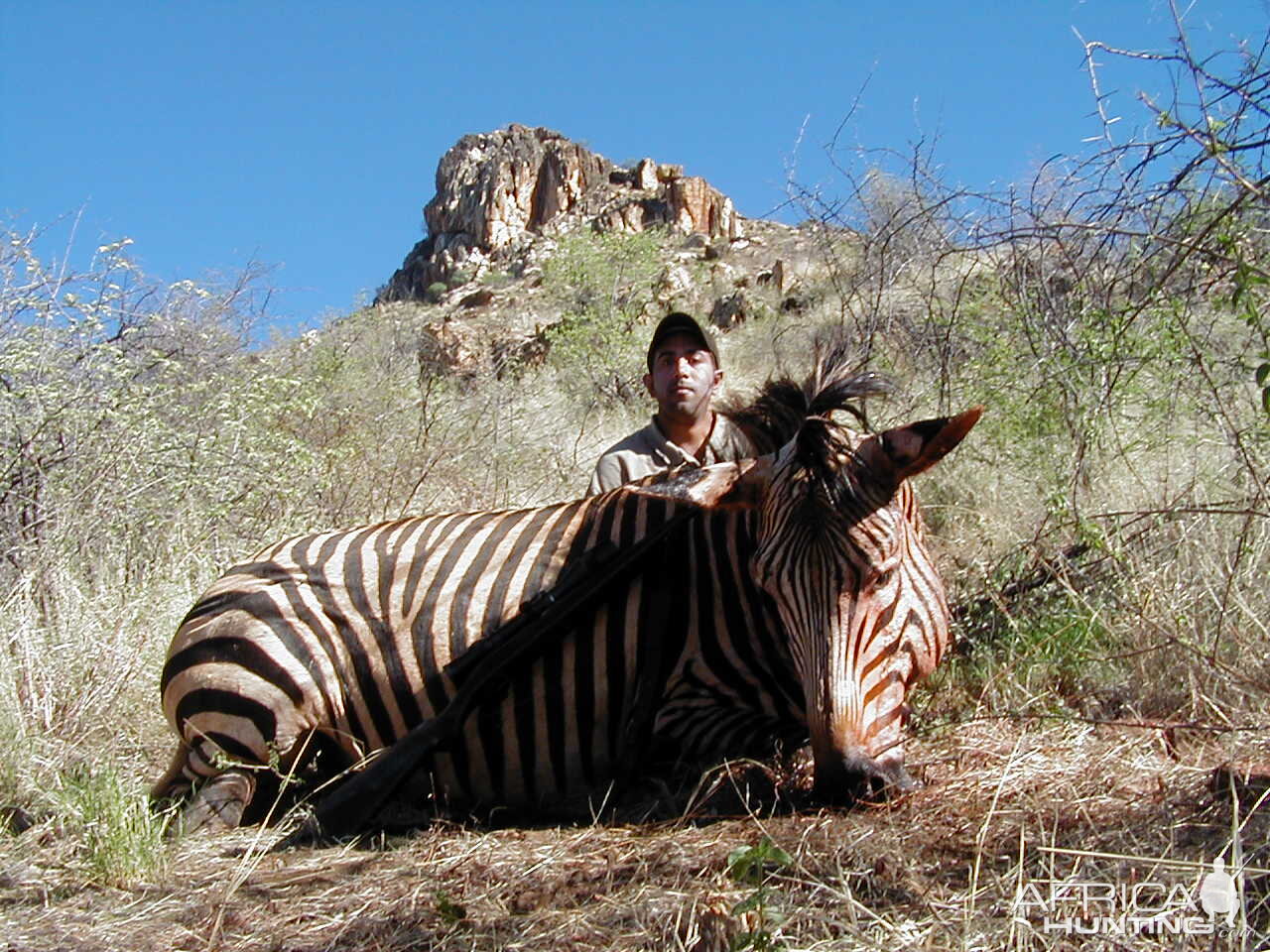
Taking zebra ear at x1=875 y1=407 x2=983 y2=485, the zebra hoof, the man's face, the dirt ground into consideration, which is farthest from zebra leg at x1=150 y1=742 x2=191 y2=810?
the man's face

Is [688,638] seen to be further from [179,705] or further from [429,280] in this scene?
[429,280]

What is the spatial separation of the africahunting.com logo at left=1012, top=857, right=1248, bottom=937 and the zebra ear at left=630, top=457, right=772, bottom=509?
151 cm

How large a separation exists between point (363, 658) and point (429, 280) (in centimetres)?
5281

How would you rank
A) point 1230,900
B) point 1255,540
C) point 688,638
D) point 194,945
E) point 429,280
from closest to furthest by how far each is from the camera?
point 1230,900 < point 194,945 < point 688,638 < point 1255,540 < point 429,280

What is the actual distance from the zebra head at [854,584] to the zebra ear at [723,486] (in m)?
0.15

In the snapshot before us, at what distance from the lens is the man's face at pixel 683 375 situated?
591 centimetres

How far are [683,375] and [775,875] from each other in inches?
135

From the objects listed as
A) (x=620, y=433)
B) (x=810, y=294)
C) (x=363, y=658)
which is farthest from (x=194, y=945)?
(x=810, y=294)

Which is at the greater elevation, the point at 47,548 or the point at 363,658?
the point at 47,548

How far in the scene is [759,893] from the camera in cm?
252

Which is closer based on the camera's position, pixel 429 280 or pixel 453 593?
pixel 453 593

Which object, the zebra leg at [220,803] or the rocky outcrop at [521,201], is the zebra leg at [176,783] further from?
the rocky outcrop at [521,201]

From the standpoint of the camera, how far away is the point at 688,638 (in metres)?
4.03

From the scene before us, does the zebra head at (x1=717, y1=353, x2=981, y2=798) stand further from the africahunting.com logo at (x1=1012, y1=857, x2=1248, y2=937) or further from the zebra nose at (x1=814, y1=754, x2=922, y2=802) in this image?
the africahunting.com logo at (x1=1012, y1=857, x2=1248, y2=937)
